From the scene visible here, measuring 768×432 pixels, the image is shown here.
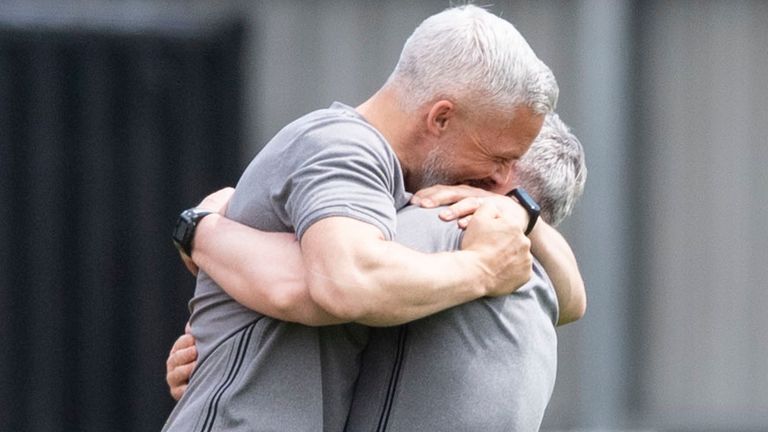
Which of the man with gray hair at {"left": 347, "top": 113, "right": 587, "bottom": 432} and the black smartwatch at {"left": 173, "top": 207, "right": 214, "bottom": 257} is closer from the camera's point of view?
the man with gray hair at {"left": 347, "top": 113, "right": 587, "bottom": 432}

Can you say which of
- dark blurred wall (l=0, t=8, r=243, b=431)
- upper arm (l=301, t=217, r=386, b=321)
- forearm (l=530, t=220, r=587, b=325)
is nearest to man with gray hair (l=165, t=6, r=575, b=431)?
upper arm (l=301, t=217, r=386, b=321)

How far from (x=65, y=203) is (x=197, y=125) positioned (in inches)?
26.1

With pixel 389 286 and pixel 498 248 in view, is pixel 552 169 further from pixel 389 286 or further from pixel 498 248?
pixel 389 286

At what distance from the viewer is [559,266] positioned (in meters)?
3.53

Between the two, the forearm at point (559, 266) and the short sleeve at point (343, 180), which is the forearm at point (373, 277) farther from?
the forearm at point (559, 266)

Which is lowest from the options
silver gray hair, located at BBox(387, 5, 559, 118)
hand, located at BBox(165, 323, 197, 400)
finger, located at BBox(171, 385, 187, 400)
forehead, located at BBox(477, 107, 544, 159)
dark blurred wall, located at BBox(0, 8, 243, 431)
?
dark blurred wall, located at BBox(0, 8, 243, 431)

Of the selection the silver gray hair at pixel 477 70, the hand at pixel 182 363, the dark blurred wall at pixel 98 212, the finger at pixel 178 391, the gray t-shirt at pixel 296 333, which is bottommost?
the dark blurred wall at pixel 98 212

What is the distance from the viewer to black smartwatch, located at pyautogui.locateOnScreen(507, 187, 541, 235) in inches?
132

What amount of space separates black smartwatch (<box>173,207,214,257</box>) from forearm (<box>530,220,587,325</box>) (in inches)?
26.1

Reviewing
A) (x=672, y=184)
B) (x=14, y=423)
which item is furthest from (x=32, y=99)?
(x=672, y=184)

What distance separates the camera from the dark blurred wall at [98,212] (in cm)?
745

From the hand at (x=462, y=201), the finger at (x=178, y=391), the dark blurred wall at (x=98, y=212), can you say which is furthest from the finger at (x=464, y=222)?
the dark blurred wall at (x=98, y=212)

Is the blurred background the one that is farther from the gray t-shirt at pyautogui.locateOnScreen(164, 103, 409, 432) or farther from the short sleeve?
the short sleeve

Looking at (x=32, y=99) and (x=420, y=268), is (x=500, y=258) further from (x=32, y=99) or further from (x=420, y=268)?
(x=32, y=99)
